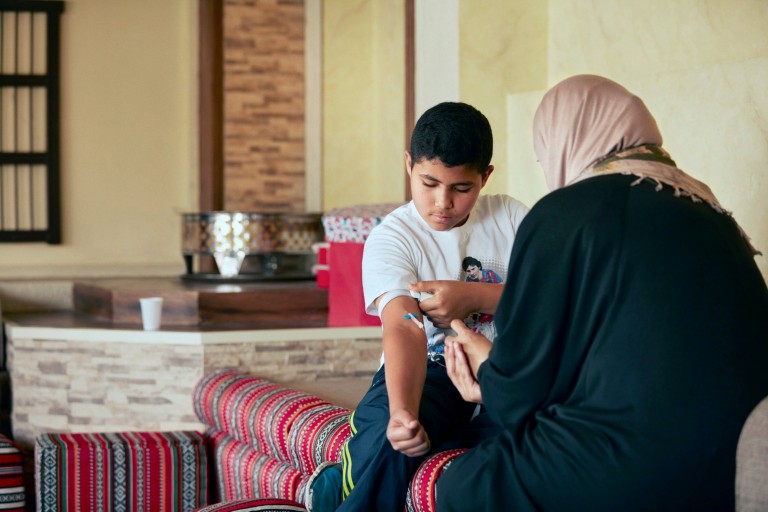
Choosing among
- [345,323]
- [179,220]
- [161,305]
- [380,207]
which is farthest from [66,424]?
[179,220]

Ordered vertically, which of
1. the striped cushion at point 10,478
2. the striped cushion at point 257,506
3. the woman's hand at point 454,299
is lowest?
the striped cushion at point 10,478

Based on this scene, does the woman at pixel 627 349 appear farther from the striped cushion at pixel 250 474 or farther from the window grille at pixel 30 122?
the window grille at pixel 30 122

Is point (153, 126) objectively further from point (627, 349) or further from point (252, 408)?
point (627, 349)

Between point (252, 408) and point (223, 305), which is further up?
point (223, 305)

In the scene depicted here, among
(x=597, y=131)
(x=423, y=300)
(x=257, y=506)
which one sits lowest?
(x=257, y=506)

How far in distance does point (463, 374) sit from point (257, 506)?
2.80ft

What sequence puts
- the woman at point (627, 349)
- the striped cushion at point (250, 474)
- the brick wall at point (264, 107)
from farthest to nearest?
the brick wall at point (264, 107) < the striped cushion at point (250, 474) < the woman at point (627, 349)

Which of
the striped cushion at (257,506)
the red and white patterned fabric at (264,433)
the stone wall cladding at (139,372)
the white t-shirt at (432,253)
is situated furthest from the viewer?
the stone wall cladding at (139,372)

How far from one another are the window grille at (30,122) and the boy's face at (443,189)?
404 cm

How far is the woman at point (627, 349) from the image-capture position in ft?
4.86

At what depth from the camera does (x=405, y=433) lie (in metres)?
1.76

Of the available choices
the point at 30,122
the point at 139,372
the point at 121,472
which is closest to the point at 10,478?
the point at 121,472

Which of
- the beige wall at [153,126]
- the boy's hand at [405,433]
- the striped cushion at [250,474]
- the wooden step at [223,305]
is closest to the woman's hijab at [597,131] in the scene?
the boy's hand at [405,433]

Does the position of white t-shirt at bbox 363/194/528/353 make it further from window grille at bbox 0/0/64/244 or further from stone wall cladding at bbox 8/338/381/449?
window grille at bbox 0/0/64/244
